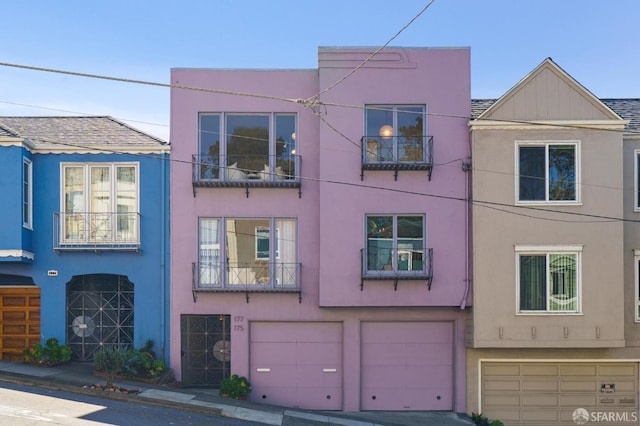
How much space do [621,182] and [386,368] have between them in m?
7.38

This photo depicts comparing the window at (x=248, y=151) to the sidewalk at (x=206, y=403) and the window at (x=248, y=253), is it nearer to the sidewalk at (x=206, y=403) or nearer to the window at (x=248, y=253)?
the window at (x=248, y=253)

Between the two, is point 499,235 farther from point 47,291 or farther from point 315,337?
point 47,291

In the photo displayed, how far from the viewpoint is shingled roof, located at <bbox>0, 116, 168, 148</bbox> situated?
18.2m

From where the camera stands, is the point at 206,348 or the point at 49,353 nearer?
the point at 49,353

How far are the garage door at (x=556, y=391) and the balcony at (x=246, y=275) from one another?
5.46 metres

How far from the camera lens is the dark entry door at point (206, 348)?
17.9m

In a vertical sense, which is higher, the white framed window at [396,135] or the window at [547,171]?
the white framed window at [396,135]

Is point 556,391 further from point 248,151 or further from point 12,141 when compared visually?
point 12,141

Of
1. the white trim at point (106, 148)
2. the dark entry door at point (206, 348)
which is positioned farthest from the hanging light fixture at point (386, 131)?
the dark entry door at point (206, 348)

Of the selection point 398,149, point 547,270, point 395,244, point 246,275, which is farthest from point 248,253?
point 547,270

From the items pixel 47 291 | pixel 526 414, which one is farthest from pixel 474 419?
pixel 47 291

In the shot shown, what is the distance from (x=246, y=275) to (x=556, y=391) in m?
8.32

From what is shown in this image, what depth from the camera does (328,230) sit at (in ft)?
57.6

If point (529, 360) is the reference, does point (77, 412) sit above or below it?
below
